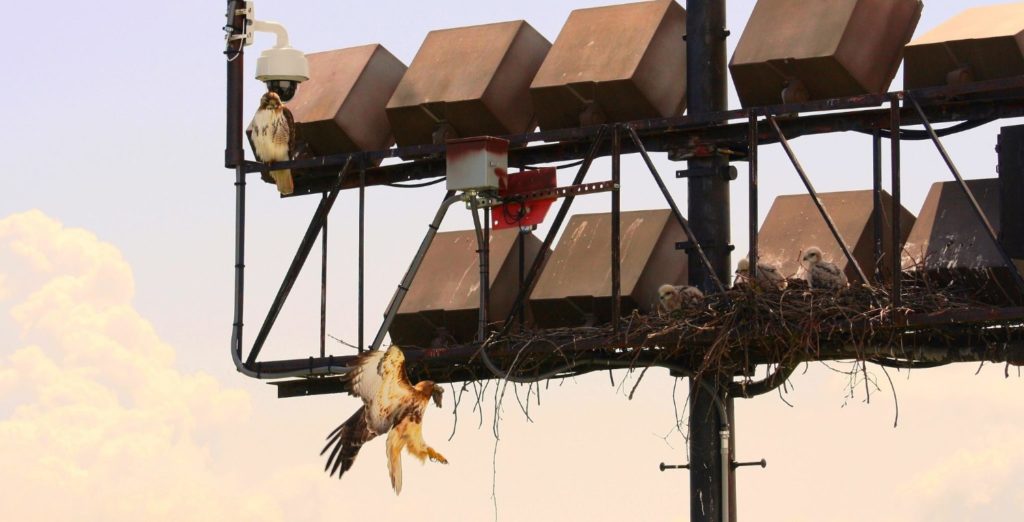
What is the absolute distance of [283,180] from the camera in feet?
86.8

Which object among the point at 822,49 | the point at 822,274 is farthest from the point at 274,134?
the point at 822,274

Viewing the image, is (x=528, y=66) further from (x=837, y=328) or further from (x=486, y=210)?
(x=837, y=328)

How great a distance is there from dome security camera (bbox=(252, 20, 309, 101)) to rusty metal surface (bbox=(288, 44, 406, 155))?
840mm

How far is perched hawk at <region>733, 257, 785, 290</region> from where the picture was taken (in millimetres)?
23047

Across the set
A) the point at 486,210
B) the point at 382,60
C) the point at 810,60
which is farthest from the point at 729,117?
the point at 382,60

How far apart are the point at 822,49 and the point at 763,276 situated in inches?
76.7

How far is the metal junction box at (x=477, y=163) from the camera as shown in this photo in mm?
24562

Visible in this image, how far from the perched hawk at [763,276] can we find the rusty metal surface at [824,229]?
204mm

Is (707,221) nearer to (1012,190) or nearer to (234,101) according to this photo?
(1012,190)

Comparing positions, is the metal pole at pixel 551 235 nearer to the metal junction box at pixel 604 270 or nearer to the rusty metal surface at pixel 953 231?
the metal junction box at pixel 604 270

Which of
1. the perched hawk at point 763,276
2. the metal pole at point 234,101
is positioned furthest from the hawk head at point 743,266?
the metal pole at point 234,101

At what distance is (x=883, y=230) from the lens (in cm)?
2398

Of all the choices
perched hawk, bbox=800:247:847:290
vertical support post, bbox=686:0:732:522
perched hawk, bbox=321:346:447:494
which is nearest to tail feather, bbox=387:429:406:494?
perched hawk, bbox=321:346:447:494

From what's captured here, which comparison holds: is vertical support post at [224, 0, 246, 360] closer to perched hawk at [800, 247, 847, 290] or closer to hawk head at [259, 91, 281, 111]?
hawk head at [259, 91, 281, 111]
